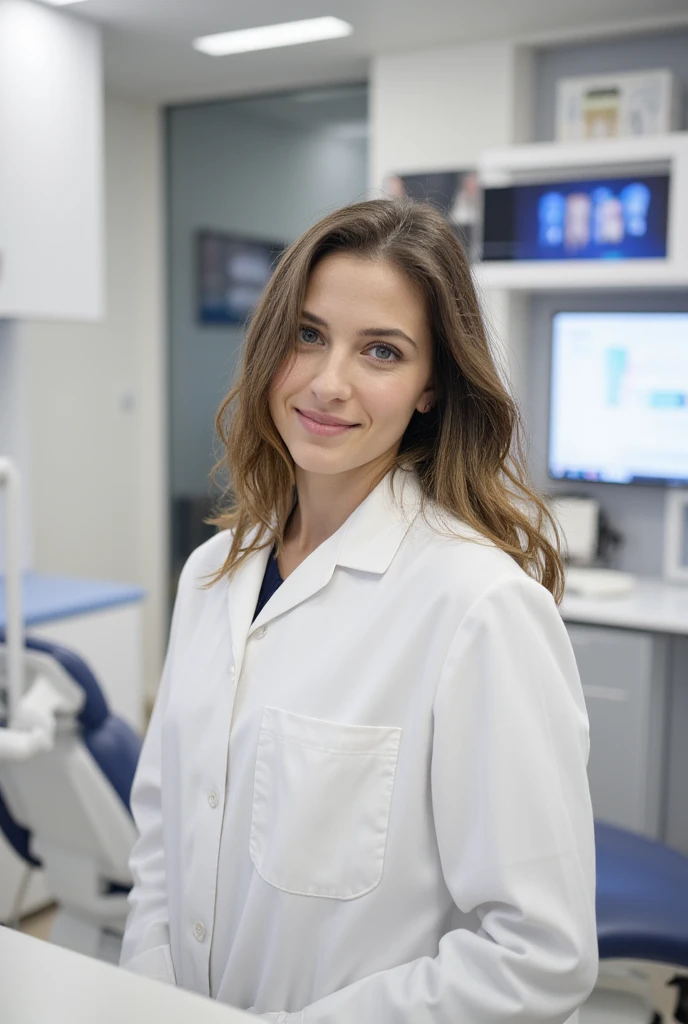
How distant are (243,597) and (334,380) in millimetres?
297

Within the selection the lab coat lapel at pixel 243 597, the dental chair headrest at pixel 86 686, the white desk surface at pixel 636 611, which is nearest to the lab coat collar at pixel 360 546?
the lab coat lapel at pixel 243 597

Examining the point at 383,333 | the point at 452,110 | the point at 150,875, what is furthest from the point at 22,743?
the point at 452,110

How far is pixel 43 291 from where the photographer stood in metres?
2.97

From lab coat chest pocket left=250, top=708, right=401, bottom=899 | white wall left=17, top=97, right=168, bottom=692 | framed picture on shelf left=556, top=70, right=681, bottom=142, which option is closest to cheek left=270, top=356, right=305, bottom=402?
lab coat chest pocket left=250, top=708, right=401, bottom=899

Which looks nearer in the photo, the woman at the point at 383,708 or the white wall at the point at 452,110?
the woman at the point at 383,708

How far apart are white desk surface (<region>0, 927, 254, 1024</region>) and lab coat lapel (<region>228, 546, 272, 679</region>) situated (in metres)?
0.42

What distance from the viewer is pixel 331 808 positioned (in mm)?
1028

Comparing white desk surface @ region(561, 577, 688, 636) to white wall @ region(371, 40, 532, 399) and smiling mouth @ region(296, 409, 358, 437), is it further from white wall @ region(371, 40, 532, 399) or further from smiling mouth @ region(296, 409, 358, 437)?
smiling mouth @ region(296, 409, 358, 437)

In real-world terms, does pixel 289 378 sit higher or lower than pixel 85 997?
higher

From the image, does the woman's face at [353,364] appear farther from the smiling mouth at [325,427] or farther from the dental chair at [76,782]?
the dental chair at [76,782]

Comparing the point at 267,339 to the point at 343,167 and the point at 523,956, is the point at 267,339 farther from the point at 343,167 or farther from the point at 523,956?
the point at 343,167

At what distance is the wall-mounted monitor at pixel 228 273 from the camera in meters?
4.17

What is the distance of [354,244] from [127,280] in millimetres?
3378

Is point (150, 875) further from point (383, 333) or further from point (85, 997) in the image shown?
point (383, 333)
